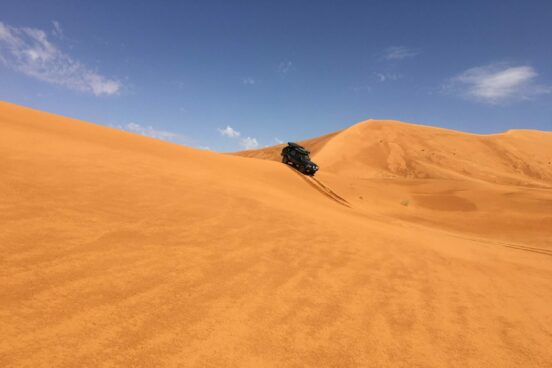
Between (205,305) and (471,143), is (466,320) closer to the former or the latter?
(205,305)

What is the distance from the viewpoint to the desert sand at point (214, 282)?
2461 millimetres

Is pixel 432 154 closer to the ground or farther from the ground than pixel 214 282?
farther from the ground

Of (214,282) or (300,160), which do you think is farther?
(300,160)

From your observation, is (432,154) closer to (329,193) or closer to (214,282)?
(329,193)

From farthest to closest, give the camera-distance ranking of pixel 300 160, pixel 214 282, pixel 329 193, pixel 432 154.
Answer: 1. pixel 432 154
2. pixel 300 160
3. pixel 329 193
4. pixel 214 282

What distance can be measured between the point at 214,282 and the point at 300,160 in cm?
1695

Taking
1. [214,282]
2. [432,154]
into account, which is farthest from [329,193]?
[432,154]

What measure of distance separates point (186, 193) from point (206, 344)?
13.5 feet

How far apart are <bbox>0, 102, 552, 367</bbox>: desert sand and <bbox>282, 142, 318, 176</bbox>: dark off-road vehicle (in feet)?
41.1

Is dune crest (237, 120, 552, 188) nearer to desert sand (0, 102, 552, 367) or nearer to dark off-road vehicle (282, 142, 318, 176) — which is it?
dark off-road vehicle (282, 142, 318, 176)

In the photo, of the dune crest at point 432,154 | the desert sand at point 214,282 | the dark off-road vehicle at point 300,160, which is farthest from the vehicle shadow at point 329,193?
the dune crest at point 432,154

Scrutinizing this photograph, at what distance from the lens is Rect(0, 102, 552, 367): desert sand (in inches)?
96.9

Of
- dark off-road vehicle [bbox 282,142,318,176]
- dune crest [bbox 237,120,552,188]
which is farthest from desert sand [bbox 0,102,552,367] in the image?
dune crest [bbox 237,120,552,188]

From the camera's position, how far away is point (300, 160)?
65.9 feet
